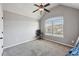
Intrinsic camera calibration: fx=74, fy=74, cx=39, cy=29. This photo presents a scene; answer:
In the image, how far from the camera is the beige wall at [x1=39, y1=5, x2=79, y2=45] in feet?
5.16

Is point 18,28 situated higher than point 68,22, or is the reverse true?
point 68,22

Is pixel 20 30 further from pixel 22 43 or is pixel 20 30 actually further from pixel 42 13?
pixel 42 13

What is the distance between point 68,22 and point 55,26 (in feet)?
1.05

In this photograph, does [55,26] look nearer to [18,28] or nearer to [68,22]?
Result: [68,22]

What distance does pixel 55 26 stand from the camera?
5.18 feet

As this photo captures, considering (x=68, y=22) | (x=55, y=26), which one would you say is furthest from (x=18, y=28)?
(x=68, y=22)

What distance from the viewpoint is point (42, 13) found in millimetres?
1636

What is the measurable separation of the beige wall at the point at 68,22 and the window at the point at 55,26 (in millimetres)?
77

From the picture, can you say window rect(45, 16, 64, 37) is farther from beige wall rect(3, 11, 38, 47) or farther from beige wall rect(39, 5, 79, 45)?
beige wall rect(3, 11, 38, 47)

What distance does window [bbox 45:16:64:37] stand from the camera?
1.59 m

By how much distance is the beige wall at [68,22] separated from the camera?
5.16 feet

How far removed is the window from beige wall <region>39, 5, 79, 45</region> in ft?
0.25

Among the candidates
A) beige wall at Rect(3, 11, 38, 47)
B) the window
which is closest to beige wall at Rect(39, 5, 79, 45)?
the window

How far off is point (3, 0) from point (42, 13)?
2.80 feet
